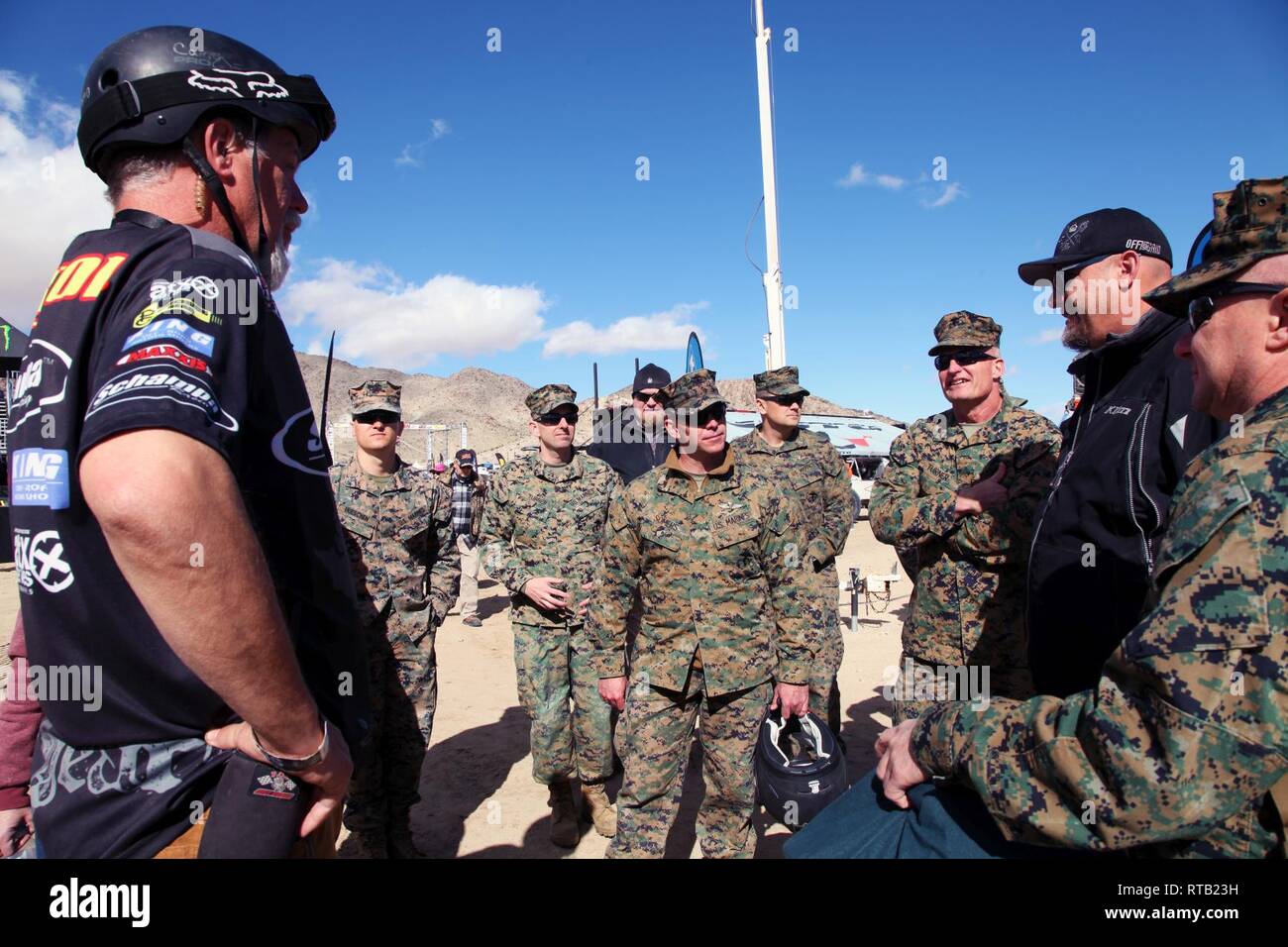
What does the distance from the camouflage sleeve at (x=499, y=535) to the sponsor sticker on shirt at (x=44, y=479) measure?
12.5 feet

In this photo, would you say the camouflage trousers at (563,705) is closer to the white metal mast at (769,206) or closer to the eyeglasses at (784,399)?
the eyeglasses at (784,399)

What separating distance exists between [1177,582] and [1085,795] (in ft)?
1.28

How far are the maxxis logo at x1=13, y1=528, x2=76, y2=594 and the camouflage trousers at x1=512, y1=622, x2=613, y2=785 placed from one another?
360 centimetres

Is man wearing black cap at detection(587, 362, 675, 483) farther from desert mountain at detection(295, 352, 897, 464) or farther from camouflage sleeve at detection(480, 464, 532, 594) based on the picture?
desert mountain at detection(295, 352, 897, 464)

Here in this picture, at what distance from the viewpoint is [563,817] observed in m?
4.40

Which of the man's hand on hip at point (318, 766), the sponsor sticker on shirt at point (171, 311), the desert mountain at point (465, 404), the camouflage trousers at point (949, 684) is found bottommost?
the camouflage trousers at point (949, 684)

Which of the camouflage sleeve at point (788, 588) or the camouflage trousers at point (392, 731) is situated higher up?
the camouflage sleeve at point (788, 588)

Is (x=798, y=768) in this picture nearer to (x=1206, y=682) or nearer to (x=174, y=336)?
(x=1206, y=682)

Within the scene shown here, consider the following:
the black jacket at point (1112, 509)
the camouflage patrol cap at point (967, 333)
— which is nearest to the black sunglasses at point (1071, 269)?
the black jacket at point (1112, 509)

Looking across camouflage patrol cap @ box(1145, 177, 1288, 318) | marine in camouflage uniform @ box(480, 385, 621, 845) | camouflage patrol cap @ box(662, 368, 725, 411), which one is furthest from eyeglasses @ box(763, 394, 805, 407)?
camouflage patrol cap @ box(1145, 177, 1288, 318)

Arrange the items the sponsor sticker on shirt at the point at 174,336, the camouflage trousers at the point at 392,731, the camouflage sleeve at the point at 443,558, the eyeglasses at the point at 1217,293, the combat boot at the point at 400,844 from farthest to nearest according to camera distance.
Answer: the camouflage sleeve at the point at 443,558, the combat boot at the point at 400,844, the camouflage trousers at the point at 392,731, the eyeglasses at the point at 1217,293, the sponsor sticker on shirt at the point at 174,336

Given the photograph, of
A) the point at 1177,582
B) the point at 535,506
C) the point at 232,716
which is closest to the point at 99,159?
the point at 232,716

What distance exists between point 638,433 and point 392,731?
3321 mm

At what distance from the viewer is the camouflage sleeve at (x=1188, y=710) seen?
1.06 m
